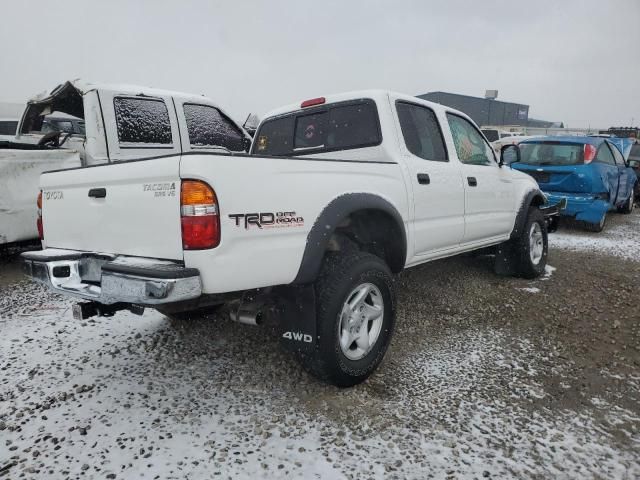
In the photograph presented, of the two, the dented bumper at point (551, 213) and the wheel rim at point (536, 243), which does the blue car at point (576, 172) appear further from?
the wheel rim at point (536, 243)

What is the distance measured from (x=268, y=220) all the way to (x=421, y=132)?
1.97 metres

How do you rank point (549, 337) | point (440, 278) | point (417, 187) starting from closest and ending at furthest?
point (417, 187) → point (549, 337) → point (440, 278)

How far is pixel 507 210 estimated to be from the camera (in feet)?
15.2

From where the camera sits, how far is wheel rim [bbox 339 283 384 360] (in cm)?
270

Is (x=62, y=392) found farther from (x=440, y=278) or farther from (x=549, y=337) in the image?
(x=440, y=278)

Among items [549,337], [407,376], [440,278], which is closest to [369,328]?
[407,376]

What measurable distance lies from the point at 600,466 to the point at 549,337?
1.56 m

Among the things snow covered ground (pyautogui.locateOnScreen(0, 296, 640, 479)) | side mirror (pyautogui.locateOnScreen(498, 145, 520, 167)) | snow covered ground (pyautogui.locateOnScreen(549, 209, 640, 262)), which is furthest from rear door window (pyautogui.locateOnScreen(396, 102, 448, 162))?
snow covered ground (pyautogui.locateOnScreen(549, 209, 640, 262))

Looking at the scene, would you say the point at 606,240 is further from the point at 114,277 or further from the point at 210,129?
the point at 114,277

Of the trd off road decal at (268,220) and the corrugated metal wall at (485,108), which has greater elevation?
the corrugated metal wall at (485,108)

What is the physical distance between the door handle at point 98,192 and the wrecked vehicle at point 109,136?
2.53m

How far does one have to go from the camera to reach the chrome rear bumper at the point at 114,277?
6.55 ft

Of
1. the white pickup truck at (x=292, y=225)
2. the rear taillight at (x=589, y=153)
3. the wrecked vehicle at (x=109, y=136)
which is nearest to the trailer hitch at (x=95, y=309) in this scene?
the white pickup truck at (x=292, y=225)

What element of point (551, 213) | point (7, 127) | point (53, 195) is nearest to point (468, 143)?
point (551, 213)
